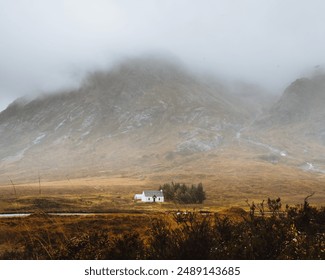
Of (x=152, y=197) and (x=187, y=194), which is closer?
(x=152, y=197)

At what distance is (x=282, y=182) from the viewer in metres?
129

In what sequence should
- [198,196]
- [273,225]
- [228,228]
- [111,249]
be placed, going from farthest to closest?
[198,196], [228,228], [273,225], [111,249]

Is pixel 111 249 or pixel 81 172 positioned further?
pixel 81 172

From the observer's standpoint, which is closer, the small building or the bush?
the bush

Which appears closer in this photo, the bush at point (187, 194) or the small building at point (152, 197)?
the bush at point (187, 194)

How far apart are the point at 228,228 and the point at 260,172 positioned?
147 meters

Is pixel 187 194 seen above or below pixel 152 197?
above

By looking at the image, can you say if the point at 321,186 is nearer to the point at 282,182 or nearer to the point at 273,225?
the point at 282,182

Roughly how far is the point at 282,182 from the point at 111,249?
128 m
